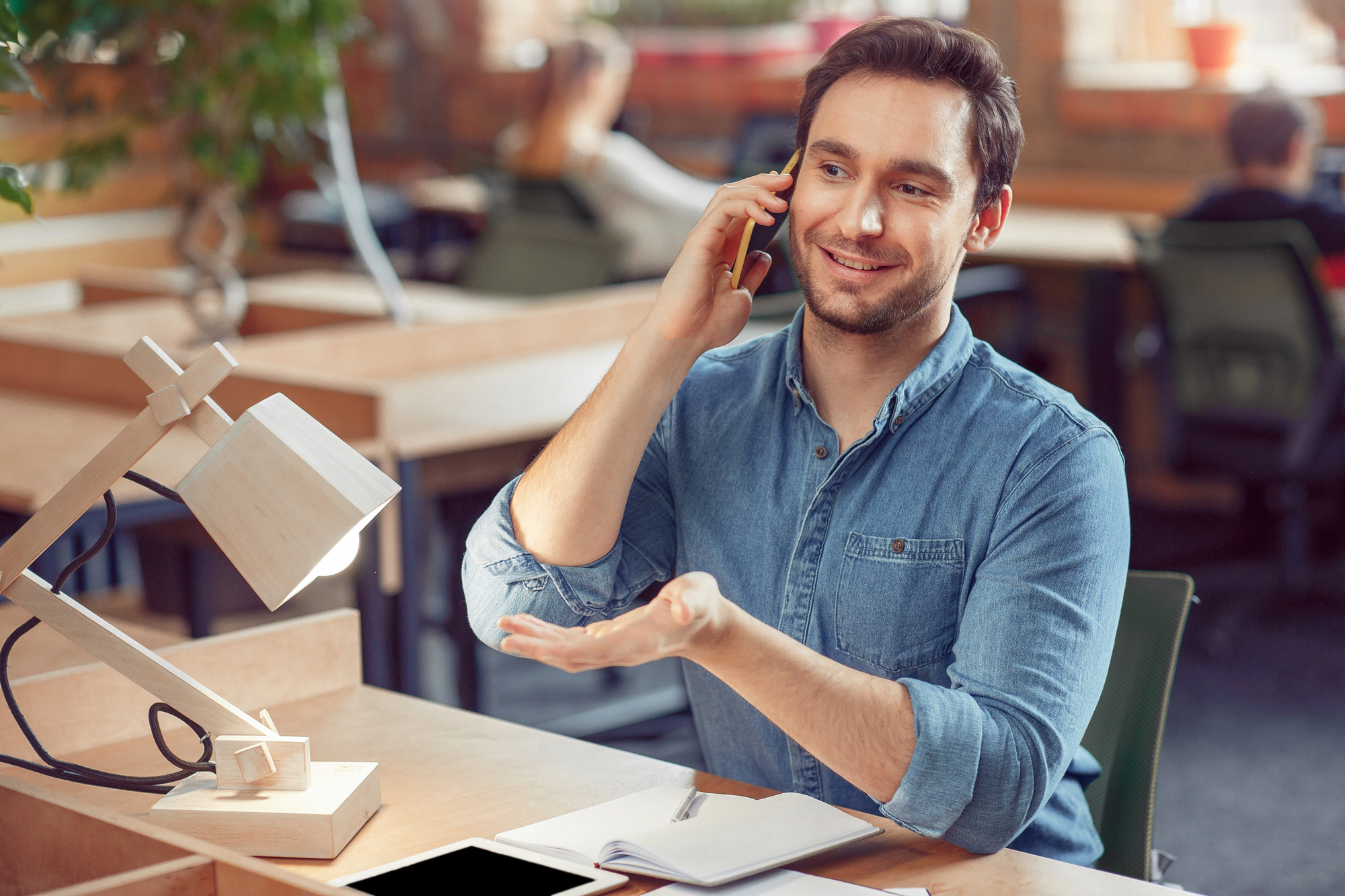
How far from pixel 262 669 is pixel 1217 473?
267cm

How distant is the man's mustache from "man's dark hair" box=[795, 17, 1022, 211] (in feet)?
0.34

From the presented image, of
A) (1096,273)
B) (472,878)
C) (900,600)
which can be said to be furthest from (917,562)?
(1096,273)

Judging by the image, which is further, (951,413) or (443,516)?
(443,516)

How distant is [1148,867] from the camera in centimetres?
145

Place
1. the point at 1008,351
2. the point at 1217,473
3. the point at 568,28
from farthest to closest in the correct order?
the point at 568,28 → the point at 1008,351 → the point at 1217,473

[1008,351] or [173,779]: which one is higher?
[173,779]

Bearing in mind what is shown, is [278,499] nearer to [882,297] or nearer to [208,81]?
[882,297]

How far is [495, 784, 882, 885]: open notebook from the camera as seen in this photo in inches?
43.5

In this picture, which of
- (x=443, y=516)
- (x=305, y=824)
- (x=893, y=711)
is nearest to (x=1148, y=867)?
(x=893, y=711)

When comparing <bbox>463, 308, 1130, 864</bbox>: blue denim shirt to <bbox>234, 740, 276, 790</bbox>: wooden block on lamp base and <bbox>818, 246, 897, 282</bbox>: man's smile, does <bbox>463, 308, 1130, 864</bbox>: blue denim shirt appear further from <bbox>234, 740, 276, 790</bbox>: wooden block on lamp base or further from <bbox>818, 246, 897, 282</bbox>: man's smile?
<bbox>234, 740, 276, 790</bbox>: wooden block on lamp base

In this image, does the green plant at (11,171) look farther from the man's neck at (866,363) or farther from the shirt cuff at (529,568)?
the man's neck at (866,363)

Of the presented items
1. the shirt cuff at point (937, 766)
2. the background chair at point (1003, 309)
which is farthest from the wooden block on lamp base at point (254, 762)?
the background chair at point (1003, 309)

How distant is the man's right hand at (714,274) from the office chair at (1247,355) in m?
2.17

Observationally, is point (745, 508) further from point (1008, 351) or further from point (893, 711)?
point (1008, 351)
